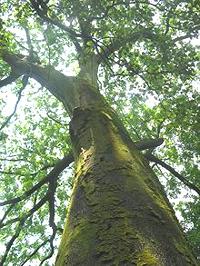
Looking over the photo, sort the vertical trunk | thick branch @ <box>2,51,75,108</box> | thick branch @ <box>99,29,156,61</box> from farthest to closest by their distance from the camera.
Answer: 1. thick branch @ <box>2,51,75,108</box>
2. thick branch @ <box>99,29,156,61</box>
3. the vertical trunk

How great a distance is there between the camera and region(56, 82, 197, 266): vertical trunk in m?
2.11

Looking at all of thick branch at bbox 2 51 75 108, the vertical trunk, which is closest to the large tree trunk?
the vertical trunk

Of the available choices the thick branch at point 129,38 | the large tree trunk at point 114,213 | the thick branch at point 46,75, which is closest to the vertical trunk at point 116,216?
the large tree trunk at point 114,213

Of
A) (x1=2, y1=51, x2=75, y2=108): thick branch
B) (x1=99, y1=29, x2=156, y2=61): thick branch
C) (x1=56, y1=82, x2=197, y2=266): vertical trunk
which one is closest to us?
(x1=56, y1=82, x2=197, y2=266): vertical trunk

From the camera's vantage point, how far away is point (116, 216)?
2.53 metres

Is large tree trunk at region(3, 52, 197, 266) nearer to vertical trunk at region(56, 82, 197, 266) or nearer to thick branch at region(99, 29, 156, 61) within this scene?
vertical trunk at region(56, 82, 197, 266)

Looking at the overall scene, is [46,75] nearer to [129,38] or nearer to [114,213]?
[129,38]

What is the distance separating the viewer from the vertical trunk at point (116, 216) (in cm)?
211

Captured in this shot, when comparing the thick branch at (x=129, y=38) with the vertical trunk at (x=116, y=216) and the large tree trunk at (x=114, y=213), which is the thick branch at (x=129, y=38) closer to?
the large tree trunk at (x=114, y=213)

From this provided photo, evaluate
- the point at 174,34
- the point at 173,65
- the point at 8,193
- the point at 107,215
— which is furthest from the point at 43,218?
the point at 107,215

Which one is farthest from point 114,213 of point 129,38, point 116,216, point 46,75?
point 46,75

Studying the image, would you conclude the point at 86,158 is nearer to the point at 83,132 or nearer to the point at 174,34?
the point at 83,132

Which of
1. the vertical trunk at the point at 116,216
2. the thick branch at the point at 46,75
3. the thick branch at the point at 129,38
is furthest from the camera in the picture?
the thick branch at the point at 46,75

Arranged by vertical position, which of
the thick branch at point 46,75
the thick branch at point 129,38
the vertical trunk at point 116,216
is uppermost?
the thick branch at point 46,75
